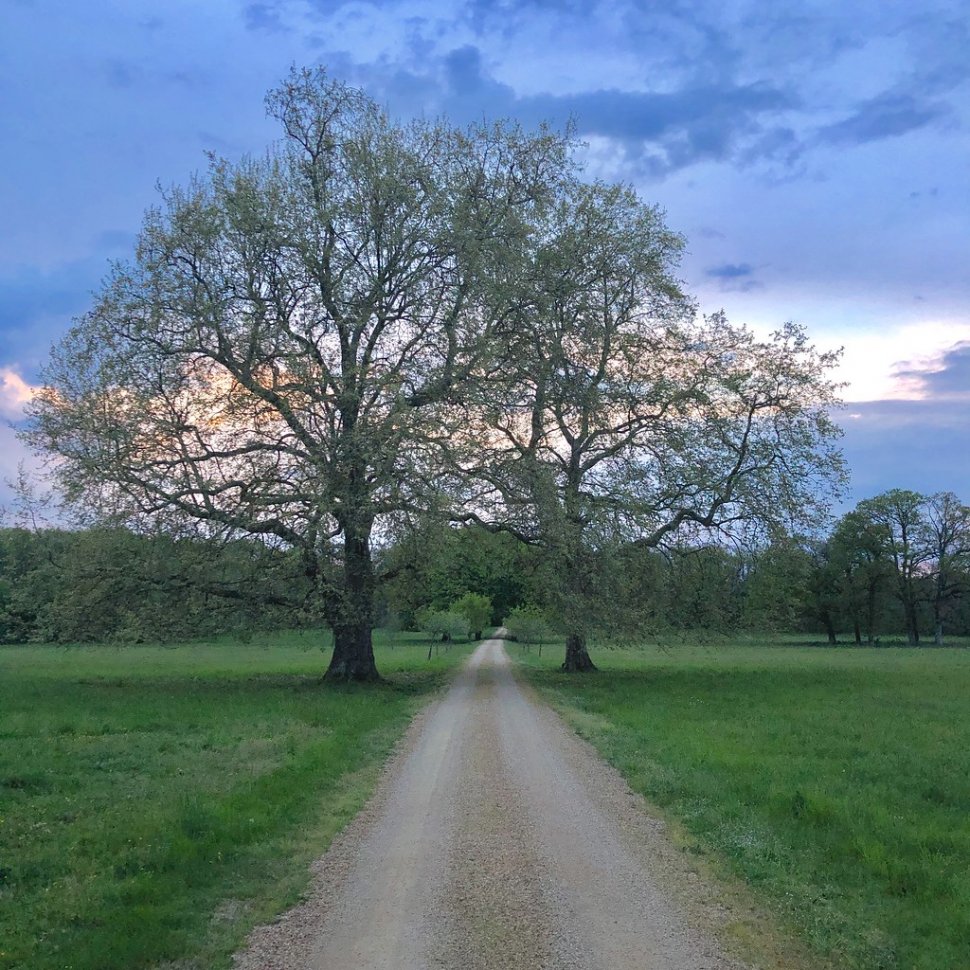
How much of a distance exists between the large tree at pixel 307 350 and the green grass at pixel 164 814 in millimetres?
5315

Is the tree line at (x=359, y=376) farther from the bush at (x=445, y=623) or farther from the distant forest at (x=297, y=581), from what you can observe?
the bush at (x=445, y=623)

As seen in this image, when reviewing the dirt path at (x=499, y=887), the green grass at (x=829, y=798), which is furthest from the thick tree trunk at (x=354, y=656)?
the dirt path at (x=499, y=887)

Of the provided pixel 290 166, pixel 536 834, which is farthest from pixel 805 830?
pixel 290 166

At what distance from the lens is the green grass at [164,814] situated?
612 cm

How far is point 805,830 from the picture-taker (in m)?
9.06

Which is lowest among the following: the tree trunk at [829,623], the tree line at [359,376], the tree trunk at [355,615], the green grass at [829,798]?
the tree trunk at [829,623]

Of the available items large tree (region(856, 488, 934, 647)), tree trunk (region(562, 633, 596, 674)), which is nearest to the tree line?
tree trunk (region(562, 633, 596, 674))

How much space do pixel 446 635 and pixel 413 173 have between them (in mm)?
54109

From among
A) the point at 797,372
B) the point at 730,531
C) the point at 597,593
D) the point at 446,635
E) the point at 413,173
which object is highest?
the point at 413,173

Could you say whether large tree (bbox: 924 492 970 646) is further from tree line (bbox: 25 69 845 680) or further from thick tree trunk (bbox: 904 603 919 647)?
tree line (bbox: 25 69 845 680)

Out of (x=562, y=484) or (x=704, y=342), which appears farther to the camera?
(x=704, y=342)

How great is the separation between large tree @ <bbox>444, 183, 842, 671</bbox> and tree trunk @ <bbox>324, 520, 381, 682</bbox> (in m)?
5.26

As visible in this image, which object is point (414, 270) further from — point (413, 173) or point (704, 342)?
point (704, 342)

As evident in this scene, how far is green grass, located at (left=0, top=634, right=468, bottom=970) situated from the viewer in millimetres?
6117
